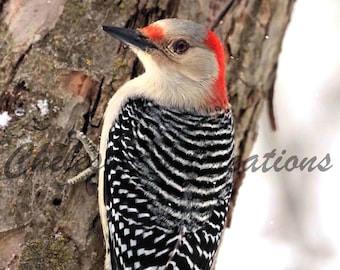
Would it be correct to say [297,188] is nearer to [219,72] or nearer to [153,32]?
[219,72]

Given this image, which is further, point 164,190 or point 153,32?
point 153,32

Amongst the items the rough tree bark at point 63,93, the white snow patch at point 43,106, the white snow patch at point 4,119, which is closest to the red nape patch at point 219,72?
the rough tree bark at point 63,93

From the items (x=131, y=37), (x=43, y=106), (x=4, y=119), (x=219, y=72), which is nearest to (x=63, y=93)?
(x=43, y=106)

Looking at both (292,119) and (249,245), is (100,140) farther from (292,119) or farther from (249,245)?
(292,119)

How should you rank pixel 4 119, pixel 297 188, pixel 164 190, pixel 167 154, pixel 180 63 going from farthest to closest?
pixel 297 188, pixel 180 63, pixel 4 119, pixel 167 154, pixel 164 190

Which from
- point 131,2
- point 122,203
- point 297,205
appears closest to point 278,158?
point 297,205

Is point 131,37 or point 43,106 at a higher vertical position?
point 131,37
